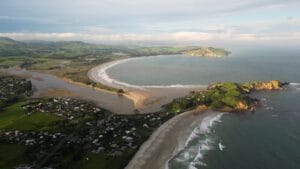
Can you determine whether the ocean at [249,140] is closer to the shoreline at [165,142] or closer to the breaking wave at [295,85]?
the shoreline at [165,142]

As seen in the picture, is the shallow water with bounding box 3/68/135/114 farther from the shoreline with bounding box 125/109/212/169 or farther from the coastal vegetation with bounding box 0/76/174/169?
the shoreline with bounding box 125/109/212/169

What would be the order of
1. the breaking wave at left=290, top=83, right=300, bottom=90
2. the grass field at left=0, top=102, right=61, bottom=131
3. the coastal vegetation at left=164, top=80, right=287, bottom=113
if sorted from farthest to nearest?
1. the breaking wave at left=290, top=83, right=300, bottom=90
2. the coastal vegetation at left=164, top=80, right=287, bottom=113
3. the grass field at left=0, top=102, right=61, bottom=131

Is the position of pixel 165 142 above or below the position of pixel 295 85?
below

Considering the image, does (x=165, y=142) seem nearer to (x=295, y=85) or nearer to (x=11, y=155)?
(x=11, y=155)

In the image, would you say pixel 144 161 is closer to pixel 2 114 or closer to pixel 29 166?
pixel 29 166

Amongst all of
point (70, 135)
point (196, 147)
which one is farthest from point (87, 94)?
point (196, 147)

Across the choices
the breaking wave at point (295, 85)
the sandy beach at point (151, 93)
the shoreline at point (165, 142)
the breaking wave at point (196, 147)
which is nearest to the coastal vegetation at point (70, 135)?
the shoreline at point (165, 142)

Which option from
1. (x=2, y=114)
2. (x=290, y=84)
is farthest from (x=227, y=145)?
(x=290, y=84)

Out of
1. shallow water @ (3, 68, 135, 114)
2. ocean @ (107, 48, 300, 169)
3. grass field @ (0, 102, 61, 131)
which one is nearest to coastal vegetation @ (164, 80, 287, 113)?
ocean @ (107, 48, 300, 169)
